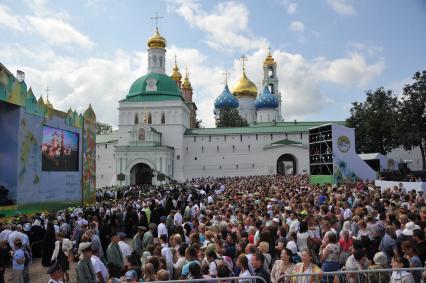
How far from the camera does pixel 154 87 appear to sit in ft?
187

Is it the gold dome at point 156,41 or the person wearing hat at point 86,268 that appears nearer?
the person wearing hat at point 86,268

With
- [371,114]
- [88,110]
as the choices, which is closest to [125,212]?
[88,110]

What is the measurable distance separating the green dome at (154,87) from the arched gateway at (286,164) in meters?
17.8

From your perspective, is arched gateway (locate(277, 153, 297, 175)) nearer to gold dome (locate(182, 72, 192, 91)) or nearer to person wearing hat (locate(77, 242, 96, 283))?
gold dome (locate(182, 72, 192, 91))

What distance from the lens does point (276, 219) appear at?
9969mm

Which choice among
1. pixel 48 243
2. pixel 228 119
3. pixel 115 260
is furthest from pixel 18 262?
pixel 228 119

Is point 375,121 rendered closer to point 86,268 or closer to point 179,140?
point 179,140

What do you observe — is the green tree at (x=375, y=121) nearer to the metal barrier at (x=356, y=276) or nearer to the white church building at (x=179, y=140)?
the white church building at (x=179, y=140)

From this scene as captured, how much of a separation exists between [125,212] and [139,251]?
708cm

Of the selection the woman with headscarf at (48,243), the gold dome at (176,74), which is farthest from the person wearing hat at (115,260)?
the gold dome at (176,74)

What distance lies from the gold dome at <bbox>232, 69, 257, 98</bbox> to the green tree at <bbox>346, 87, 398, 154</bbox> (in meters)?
29.0

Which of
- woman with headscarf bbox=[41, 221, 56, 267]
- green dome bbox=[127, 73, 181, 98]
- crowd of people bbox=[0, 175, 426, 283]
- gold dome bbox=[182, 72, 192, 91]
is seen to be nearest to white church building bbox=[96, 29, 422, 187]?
green dome bbox=[127, 73, 181, 98]

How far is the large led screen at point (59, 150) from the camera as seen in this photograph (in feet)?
69.7

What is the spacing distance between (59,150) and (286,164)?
62683 millimetres
